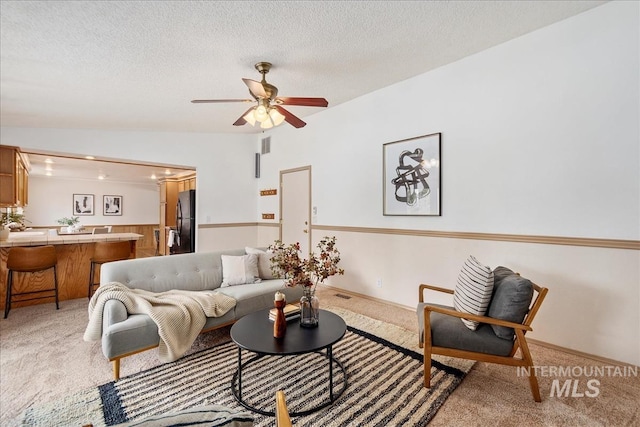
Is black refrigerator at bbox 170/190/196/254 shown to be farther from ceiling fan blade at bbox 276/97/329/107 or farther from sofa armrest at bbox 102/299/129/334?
ceiling fan blade at bbox 276/97/329/107

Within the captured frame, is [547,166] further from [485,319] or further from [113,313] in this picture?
[113,313]

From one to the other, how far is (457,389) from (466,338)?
0.35m

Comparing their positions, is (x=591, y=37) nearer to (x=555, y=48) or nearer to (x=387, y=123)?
(x=555, y=48)

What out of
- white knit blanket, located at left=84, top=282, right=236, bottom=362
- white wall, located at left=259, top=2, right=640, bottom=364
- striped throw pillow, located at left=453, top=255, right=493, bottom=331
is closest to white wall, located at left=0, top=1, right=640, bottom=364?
white wall, located at left=259, top=2, right=640, bottom=364

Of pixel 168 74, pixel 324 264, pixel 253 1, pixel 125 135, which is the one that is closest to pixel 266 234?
pixel 125 135

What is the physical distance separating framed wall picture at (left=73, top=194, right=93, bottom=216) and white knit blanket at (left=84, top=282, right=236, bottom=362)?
8408 millimetres

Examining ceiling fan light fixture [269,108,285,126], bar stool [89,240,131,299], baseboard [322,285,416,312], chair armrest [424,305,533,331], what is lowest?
baseboard [322,285,416,312]

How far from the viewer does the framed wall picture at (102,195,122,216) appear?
942 cm

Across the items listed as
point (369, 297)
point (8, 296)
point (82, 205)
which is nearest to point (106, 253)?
point (8, 296)

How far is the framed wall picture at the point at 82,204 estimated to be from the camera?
29.5 feet

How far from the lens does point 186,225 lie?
5.96 meters

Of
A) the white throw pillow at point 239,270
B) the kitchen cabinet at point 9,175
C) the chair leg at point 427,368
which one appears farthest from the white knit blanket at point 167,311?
the kitchen cabinet at point 9,175

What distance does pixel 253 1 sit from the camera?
6.98ft

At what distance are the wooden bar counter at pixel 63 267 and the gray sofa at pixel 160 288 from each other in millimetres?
1797
